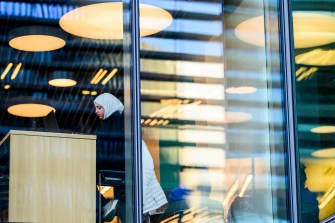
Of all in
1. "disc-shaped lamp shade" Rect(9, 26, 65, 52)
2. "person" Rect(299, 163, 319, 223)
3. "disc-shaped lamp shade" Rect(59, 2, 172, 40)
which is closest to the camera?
"person" Rect(299, 163, 319, 223)

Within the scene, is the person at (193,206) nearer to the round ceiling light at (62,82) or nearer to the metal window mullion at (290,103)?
the metal window mullion at (290,103)

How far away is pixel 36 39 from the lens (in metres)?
10.6

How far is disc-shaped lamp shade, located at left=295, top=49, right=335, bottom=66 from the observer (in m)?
→ 10.0

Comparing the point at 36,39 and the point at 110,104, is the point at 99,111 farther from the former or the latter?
the point at 36,39

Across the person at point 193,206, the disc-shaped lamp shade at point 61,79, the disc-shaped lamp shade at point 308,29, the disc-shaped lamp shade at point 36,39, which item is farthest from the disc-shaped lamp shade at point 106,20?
the person at point 193,206

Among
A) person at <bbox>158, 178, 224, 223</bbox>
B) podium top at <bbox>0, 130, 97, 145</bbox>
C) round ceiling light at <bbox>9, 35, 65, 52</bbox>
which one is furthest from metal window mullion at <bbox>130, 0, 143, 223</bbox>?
round ceiling light at <bbox>9, 35, 65, 52</bbox>

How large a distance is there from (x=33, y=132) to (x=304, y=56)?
3339 millimetres

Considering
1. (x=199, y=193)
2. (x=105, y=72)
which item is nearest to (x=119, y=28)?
(x=105, y=72)

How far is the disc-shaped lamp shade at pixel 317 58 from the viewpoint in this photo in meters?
10.0

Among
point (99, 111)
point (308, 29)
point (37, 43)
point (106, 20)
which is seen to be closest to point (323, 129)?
point (308, 29)

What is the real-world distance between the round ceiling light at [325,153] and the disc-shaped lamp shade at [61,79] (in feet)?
9.68

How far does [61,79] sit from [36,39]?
0.69m

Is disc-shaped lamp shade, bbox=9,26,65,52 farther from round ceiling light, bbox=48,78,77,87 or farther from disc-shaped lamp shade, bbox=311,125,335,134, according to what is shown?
disc-shaped lamp shade, bbox=311,125,335,134

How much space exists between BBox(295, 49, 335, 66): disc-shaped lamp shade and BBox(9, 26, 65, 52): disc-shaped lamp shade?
2.79 m
